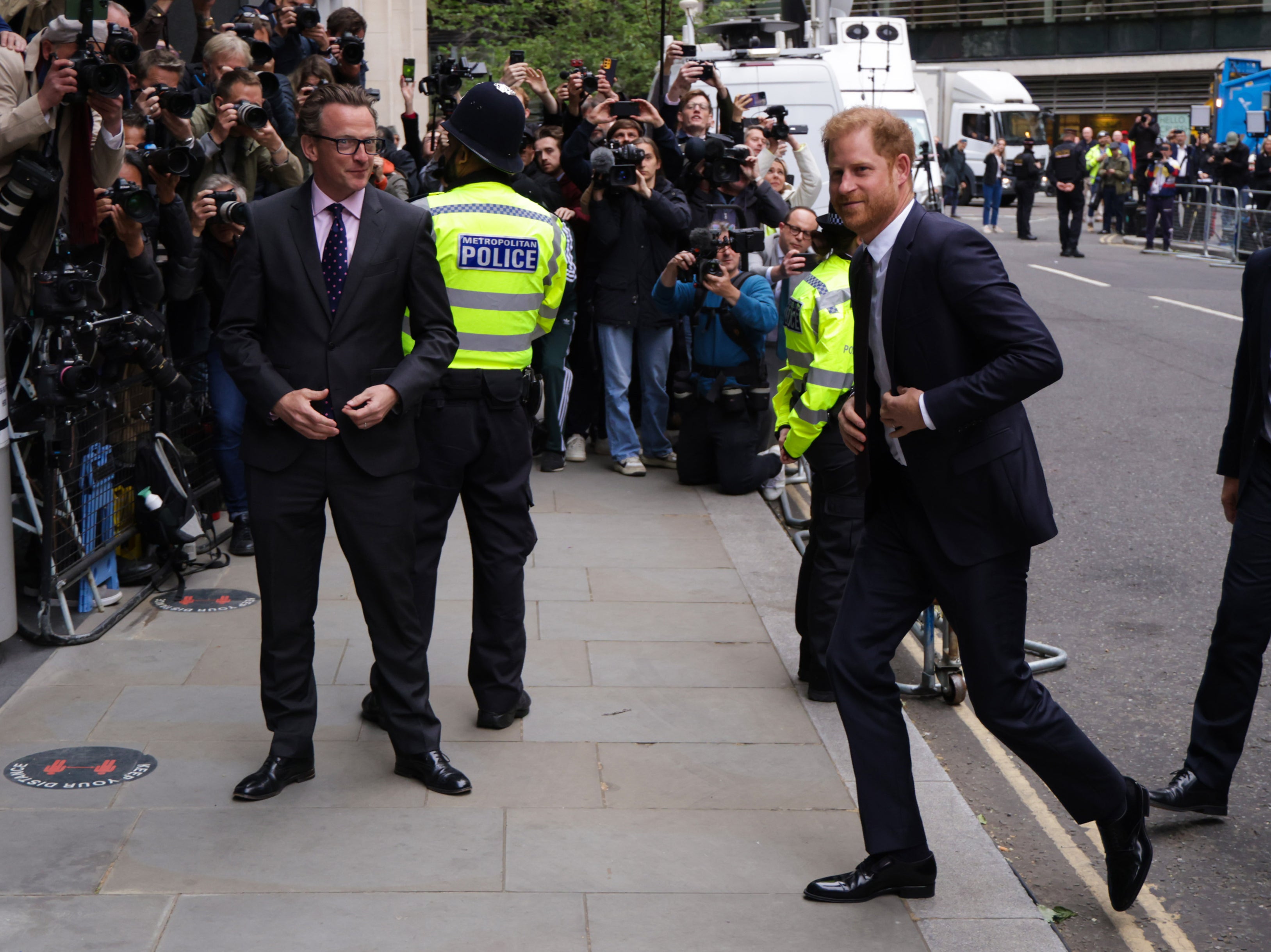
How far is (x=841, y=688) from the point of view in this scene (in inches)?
156

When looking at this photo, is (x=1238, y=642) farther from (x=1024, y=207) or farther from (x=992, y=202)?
(x=992, y=202)

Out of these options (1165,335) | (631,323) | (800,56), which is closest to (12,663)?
(631,323)

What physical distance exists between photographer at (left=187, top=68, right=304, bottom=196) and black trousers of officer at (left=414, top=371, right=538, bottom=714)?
2.79 metres

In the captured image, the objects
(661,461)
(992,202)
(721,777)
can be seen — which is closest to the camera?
(721,777)

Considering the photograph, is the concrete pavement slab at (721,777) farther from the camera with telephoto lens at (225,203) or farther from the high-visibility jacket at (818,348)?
the camera with telephoto lens at (225,203)

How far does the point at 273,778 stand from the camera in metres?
4.47

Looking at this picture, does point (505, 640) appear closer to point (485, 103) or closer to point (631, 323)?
point (485, 103)

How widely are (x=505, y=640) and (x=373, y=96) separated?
1.96m

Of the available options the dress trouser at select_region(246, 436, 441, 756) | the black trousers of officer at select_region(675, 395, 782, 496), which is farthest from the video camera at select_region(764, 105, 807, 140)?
the dress trouser at select_region(246, 436, 441, 756)

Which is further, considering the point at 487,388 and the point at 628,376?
the point at 628,376

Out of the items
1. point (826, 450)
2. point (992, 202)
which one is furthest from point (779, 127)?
point (992, 202)

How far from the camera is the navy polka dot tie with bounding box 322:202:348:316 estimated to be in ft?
14.3

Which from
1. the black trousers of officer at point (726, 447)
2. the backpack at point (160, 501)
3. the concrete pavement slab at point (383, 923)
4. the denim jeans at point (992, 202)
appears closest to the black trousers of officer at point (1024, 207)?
the denim jeans at point (992, 202)

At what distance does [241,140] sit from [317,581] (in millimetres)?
3871
